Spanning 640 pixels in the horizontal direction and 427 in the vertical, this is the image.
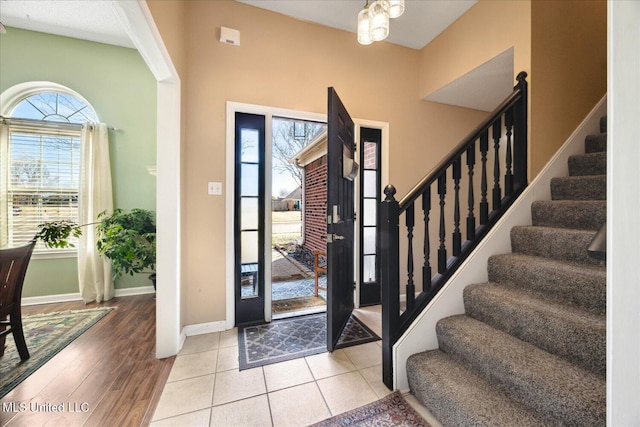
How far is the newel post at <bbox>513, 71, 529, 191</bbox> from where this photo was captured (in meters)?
2.05

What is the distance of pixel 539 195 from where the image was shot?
1983 millimetres

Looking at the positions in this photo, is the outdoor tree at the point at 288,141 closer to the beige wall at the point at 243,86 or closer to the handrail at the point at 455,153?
the beige wall at the point at 243,86

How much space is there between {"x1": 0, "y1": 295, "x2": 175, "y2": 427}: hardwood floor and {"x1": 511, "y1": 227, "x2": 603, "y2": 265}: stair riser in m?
2.61

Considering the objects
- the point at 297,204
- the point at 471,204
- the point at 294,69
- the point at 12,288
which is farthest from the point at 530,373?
the point at 297,204

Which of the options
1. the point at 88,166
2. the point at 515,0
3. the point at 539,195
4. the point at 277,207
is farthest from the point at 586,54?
the point at 277,207

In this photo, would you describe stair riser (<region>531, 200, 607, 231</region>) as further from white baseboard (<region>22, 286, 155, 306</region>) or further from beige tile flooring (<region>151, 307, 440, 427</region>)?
white baseboard (<region>22, 286, 155, 306</region>)

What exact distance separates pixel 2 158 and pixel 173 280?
2.95 meters

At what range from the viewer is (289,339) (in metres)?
2.17

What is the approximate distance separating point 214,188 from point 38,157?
256cm

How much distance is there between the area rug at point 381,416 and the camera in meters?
1.31

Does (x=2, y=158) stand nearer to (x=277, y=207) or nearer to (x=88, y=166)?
(x=88, y=166)

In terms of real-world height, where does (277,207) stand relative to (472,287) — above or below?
above

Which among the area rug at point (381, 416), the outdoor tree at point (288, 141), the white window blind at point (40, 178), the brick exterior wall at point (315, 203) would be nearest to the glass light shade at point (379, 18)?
the area rug at point (381, 416)

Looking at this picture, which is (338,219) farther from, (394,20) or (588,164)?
(394,20)
